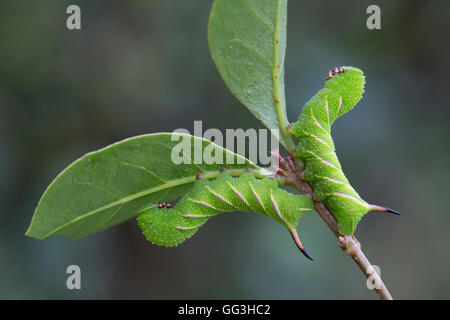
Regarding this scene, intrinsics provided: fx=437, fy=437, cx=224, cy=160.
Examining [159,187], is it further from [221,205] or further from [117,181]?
[221,205]

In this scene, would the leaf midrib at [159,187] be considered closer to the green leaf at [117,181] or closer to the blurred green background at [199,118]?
the green leaf at [117,181]

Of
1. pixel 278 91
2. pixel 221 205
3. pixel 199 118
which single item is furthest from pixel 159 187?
pixel 199 118

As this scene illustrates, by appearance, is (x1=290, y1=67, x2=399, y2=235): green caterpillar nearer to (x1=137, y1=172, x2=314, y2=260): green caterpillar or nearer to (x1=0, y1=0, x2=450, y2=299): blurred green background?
(x1=137, y1=172, x2=314, y2=260): green caterpillar

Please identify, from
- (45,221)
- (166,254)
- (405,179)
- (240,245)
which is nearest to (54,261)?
(166,254)

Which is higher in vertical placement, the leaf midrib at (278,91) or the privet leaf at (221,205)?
the leaf midrib at (278,91)

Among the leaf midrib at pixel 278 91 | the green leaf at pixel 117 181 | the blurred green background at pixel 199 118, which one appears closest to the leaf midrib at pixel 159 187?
the green leaf at pixel 117 181
